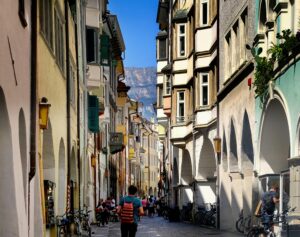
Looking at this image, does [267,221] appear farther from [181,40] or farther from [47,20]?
[181,40]

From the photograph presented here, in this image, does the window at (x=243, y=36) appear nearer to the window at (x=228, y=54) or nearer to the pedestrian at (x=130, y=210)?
the window at (x=228, y=54)

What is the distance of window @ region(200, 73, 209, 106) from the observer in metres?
37.4

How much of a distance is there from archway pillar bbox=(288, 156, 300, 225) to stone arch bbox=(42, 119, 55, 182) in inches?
246

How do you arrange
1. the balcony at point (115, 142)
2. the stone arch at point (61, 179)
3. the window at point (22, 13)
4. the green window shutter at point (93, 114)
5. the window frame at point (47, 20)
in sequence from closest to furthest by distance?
the window at point (22, 13)
the window frame at point (47, 20)
the stone arch at point (61, 179)
the green window shutter at point (93, 114)
the balcony at point (115, 142)

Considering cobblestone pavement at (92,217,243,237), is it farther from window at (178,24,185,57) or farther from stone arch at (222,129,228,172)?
window at (178,24,185,57)

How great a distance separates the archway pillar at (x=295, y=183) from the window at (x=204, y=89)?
1805 centimetres

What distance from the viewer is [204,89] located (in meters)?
37.7

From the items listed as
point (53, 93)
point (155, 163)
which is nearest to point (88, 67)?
point (53, 93)

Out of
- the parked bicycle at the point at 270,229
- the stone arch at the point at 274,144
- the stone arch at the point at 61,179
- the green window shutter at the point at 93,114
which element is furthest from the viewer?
the green window shutter at the point at 93,114

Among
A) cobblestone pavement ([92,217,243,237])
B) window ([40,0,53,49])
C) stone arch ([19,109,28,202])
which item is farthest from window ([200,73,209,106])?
stone arch ([19,109,28,202])

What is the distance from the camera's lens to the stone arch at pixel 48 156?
1953 cm

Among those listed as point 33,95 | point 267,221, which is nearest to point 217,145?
point 267,221

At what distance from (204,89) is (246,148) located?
33.5ft

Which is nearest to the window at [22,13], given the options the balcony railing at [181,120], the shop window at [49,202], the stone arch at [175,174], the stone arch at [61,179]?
the shop window at [49,202]
